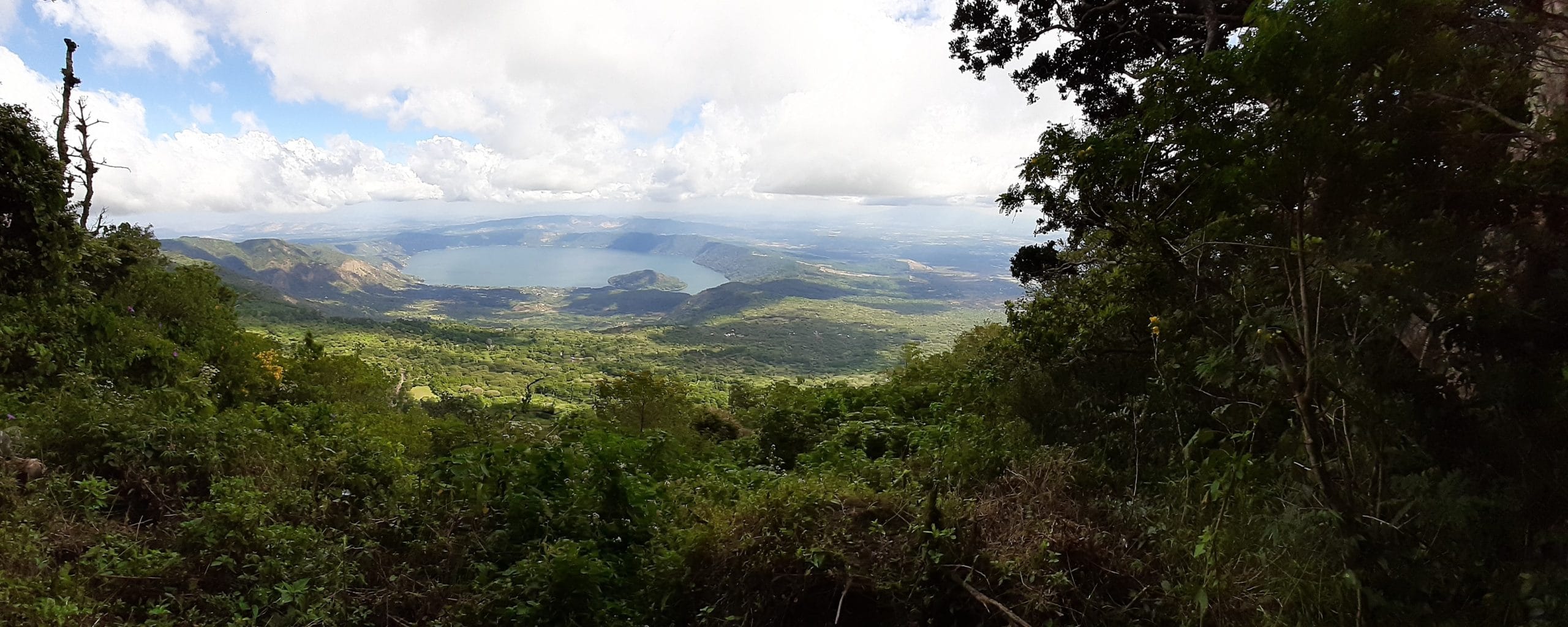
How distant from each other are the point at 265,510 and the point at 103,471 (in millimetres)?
1730

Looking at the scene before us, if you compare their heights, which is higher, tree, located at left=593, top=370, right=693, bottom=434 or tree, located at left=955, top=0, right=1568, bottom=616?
tree, located at left=955, top=0, right=1568, bottom=616

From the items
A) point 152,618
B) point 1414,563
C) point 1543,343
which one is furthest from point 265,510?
point 1543,343

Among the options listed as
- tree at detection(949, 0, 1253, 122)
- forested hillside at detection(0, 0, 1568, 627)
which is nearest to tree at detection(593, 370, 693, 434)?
forested hillside at detection(0, 0, 1568, 627)

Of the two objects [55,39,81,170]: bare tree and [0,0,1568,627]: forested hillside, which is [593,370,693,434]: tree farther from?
[55,39,81,170]: bare tree

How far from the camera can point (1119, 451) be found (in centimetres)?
437

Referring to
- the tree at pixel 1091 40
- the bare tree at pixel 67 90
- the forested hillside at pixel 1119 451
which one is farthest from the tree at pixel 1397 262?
the bare tree at pixel 67 90

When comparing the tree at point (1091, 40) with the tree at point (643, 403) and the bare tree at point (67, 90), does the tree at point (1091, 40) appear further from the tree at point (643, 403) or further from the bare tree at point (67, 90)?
the bare tree at point (67, 90)

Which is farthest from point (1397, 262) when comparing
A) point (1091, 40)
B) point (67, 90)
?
point (67, 90)

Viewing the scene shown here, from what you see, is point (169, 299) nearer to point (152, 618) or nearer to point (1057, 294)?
point (152, 618)

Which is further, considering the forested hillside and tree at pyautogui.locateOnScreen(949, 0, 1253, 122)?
tree at pyautogui.locateOnScreen(949, 0, 1253, 122)

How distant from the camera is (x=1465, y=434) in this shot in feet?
7.49

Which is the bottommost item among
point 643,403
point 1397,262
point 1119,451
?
point 643,403

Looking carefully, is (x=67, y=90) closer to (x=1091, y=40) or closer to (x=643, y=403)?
(x=643, y=403)

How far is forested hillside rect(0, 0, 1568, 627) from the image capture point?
2.26 metres
